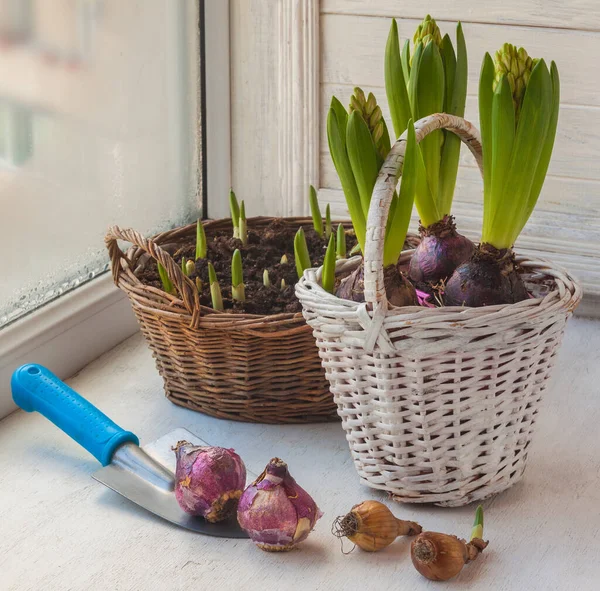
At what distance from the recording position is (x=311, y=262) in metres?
1.16

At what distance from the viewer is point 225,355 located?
39.5 inches

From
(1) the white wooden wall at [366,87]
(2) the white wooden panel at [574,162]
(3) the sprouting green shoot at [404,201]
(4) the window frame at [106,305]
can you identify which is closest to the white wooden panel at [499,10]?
(1) the white wooden wall at [366,87]

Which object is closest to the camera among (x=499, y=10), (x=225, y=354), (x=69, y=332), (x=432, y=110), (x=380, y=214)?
(x=380, y=214)

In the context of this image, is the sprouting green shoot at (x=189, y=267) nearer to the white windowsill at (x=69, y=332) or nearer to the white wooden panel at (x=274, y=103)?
the white windowsill at (x=69, y=332)

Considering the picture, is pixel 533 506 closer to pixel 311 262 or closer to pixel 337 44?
pixel 311 262

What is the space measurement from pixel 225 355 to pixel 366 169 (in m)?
0.30

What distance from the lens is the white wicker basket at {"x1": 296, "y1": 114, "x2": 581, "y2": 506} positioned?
77 cm

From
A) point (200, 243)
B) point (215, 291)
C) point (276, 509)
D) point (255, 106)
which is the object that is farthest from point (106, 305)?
point (276, 509)

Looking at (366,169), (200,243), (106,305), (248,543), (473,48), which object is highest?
(473,48)

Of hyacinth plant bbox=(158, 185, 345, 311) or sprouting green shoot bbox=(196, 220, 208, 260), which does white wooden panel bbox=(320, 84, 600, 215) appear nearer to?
hyacinth plant bbox=(158, 185, 345, 311)

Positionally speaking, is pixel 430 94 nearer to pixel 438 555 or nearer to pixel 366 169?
pixel 366 169

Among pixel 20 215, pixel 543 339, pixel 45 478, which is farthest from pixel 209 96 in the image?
pixel 543 339

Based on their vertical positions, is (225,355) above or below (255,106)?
below

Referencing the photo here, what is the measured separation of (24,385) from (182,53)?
716mm
